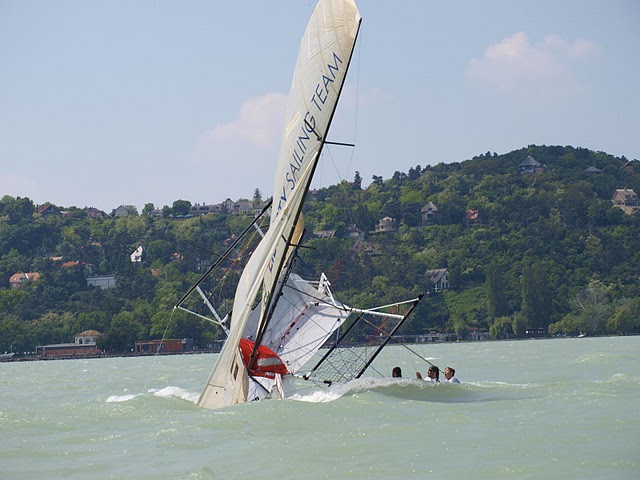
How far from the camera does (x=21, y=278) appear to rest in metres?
151

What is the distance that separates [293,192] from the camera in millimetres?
25078

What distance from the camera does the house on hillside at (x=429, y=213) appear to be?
170913mm

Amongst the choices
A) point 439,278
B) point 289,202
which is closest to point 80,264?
point 439,278

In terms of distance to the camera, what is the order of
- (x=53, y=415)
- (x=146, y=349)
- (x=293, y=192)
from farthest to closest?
(x=146, y=349) → (x=53, y=415) → (x=293, y=192)

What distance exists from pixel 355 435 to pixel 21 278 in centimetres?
13688

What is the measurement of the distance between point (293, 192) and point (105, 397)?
43.3ft

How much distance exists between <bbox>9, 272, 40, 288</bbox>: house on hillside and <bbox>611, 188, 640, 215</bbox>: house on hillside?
8518cm

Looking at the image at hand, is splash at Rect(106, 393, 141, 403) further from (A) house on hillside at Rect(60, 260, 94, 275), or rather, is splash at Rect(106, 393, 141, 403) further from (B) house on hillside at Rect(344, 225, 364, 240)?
(A) house on hillside at Rect(60, 260, 94, 275)

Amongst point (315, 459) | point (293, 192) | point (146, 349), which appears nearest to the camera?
point (315, 459)

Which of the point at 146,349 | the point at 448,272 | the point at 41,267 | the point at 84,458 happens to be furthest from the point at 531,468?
the point at 41,267

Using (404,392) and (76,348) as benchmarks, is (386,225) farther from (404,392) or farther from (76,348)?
(404,392)

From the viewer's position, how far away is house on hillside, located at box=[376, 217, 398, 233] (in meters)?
168

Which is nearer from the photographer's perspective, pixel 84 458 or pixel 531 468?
pixel 531 468

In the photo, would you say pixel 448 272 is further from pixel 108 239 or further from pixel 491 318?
pixel 108 239
